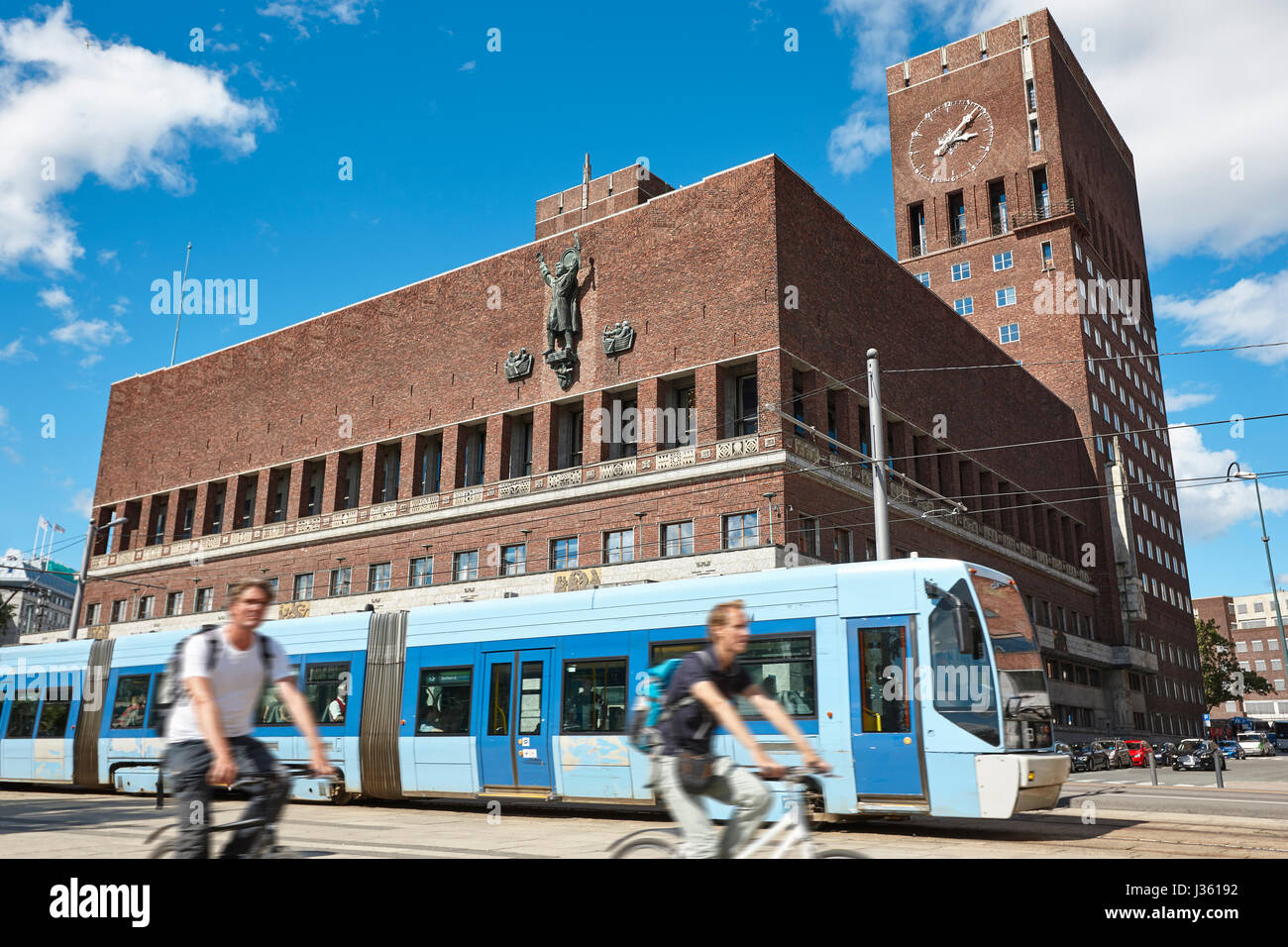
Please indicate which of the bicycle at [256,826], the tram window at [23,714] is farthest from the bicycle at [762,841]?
the tram window at [23,714]

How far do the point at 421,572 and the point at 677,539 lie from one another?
12.3m

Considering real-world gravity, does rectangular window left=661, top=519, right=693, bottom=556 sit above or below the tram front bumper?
above

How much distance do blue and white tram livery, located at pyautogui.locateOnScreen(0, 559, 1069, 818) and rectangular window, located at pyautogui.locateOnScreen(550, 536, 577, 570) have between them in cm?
1681

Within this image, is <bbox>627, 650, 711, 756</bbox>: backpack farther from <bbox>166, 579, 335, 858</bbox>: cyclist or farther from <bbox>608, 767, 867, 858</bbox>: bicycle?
<bbox>166, 579, 335, 858</bbox>: cyclist

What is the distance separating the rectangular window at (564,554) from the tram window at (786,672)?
21759mm

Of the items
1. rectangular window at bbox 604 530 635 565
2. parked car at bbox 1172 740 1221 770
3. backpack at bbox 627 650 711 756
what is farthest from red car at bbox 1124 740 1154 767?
backpack at bbox 627 650 711 756

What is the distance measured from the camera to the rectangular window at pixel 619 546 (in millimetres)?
32969

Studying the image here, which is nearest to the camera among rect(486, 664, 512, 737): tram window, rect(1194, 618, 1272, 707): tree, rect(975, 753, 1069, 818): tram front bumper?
rect(975, 753, 1069, 818): tram front bumper

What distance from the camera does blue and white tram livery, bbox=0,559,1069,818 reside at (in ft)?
37.3

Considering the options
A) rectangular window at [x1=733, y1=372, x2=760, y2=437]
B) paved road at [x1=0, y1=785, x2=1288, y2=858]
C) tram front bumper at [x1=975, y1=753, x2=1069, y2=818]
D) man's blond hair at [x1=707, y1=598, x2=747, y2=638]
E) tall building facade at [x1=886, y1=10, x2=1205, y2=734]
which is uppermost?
tall building facade at [x1=886, y1=10, x2=1205, y2=734]

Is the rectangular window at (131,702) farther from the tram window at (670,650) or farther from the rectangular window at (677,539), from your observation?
the rectangular window at (677,539)

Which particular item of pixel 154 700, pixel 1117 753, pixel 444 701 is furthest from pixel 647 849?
pixel 1117 753
